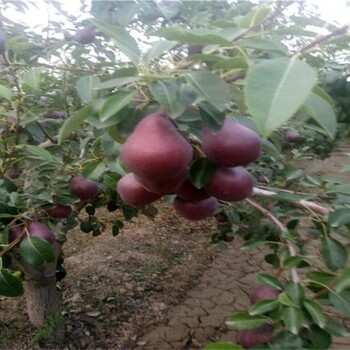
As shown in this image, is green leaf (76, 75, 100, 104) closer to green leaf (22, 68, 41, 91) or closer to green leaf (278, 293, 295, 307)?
green leaf (22, 68, 41, 91)

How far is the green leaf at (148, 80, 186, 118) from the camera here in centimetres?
52

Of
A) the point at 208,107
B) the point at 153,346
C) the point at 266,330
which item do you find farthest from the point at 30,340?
the point at 208,107

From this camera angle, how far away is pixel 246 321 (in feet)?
2.14

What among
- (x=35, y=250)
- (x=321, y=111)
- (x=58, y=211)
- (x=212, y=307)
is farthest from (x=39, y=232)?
(x=212, y=307)

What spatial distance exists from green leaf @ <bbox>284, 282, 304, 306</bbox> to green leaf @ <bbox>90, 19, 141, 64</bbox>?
44 centimetres

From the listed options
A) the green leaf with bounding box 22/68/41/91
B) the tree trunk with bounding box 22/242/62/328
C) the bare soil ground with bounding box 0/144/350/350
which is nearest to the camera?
the green leaf with bounding box 22/68/41/91

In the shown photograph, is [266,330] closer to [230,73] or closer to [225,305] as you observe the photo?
[230,73]

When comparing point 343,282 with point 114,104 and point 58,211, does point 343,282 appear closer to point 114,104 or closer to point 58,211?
point 114,104

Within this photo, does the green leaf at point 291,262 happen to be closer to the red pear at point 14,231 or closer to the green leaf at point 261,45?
the green leaf at point 261,45

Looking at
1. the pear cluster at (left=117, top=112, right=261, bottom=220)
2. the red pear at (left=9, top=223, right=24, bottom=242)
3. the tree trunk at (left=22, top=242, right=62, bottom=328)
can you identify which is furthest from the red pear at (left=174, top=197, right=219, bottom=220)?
the tree trunk at (left=22, top=242, right=62, bottom=328)

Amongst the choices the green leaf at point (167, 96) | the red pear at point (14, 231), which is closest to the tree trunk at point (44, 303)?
the red pear at point (14, 231)

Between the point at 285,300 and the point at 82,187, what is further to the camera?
the point at 82,187

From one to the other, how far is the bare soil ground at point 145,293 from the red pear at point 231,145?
5.76 feet

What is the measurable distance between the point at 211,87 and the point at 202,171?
0.55 feet
